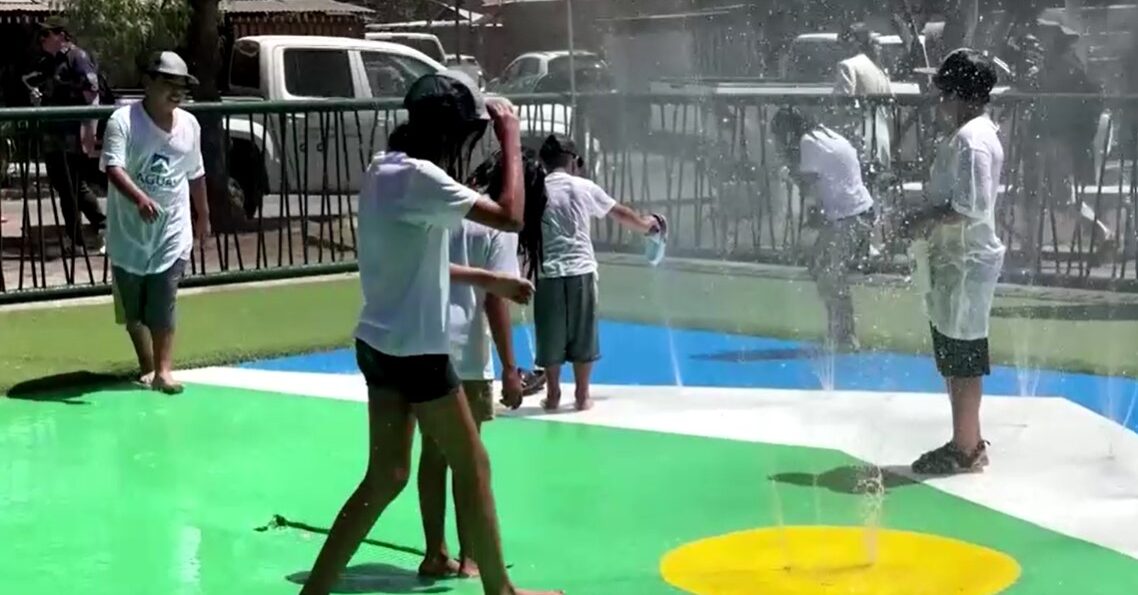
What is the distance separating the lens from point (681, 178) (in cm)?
1013

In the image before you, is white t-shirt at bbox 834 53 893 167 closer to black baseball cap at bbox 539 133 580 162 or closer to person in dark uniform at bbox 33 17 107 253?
black baseball cap at bbox 539 133 580 162

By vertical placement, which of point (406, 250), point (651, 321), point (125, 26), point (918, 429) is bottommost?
point (651, 321)

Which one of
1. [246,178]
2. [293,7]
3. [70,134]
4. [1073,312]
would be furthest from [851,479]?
[293,7]

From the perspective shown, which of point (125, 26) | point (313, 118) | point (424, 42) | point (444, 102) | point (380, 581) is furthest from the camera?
point (424, 42)

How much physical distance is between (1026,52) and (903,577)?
15.3ft

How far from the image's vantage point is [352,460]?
7.30 m

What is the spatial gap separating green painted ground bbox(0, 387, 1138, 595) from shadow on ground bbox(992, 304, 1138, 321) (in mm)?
3563

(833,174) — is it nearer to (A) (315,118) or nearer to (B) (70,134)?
(A) (315,118)

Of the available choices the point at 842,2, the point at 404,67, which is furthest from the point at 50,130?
the point at 842,2

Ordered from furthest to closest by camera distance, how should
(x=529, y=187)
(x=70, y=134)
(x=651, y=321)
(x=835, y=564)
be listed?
(x=70, y=134), (x=651, y=321), (x=529, y=187), (x=835, y=564)

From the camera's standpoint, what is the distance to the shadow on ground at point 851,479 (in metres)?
6.63

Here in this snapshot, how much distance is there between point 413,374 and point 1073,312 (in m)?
6.93

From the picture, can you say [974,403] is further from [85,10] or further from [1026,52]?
[85,10]

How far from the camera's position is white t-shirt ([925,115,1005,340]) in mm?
6336
